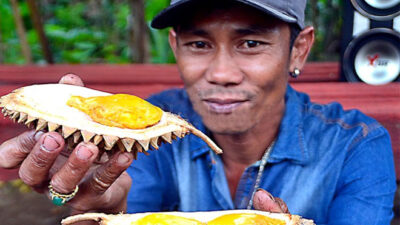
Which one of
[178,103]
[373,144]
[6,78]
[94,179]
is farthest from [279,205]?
[6,78]

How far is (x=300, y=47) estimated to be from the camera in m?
1.78

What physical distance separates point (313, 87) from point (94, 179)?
1950 mm

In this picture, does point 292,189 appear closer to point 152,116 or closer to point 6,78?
point 152,116

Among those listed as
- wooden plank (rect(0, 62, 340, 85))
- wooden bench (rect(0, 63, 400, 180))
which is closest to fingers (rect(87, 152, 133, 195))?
wooden bench (rect(0, 63, 400, 180))

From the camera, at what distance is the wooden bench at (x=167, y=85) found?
2521mm

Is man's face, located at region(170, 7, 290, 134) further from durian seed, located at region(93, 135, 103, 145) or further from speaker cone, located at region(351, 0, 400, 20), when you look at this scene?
speaker cone, located at region(351, 0, 400, 20)

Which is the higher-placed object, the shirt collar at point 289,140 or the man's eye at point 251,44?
the man's eye at point 251,44

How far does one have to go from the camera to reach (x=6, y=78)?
3.22 m

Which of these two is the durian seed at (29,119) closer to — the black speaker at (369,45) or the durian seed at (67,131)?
the durian seed at (67,131)

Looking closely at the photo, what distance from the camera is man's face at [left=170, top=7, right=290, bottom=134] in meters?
1.47

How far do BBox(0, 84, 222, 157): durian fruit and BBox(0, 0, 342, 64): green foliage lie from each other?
4.14 meters

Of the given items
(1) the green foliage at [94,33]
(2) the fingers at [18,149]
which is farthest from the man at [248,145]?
(1) the green foliage at [94,33]

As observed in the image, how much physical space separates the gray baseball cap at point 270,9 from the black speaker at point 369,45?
131 centimetres

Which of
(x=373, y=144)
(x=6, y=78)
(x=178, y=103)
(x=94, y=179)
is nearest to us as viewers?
(x=94, y=179)
